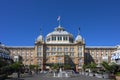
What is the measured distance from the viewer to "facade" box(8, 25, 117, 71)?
16325cm

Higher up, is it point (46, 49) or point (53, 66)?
point (46, 49)

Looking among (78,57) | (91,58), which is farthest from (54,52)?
(91,58)

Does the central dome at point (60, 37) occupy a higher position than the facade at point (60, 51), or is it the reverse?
the central dome at point (60, 37)

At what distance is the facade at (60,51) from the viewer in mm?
163250

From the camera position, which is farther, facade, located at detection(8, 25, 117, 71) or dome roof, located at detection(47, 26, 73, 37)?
dome roof, located at detection(47, 26, 73, 37)

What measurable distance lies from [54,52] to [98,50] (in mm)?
30390

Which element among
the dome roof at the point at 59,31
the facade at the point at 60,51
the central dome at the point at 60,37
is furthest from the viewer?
the dome roof at the point at 59,31

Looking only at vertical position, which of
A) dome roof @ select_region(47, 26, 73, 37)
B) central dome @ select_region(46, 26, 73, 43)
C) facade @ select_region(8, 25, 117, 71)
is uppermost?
dome roof @ select_region(47, 26, 73, 37)

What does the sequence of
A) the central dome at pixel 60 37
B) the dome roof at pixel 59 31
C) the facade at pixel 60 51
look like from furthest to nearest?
the dome roof at pixel 59 31, the central dome at pixel 60 37, the facade at pixel 60 51

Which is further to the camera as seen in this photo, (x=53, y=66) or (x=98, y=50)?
(x=98, y=50)

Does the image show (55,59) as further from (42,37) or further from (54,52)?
(42,37)

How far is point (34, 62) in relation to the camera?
164 meters

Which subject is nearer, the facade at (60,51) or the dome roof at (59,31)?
the facade at (60,51)

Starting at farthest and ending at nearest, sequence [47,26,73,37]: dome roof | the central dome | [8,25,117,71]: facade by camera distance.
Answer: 1. [47,26,73,37]: dome roof
2. the central dome
3. [8,25,117,71]: facade
